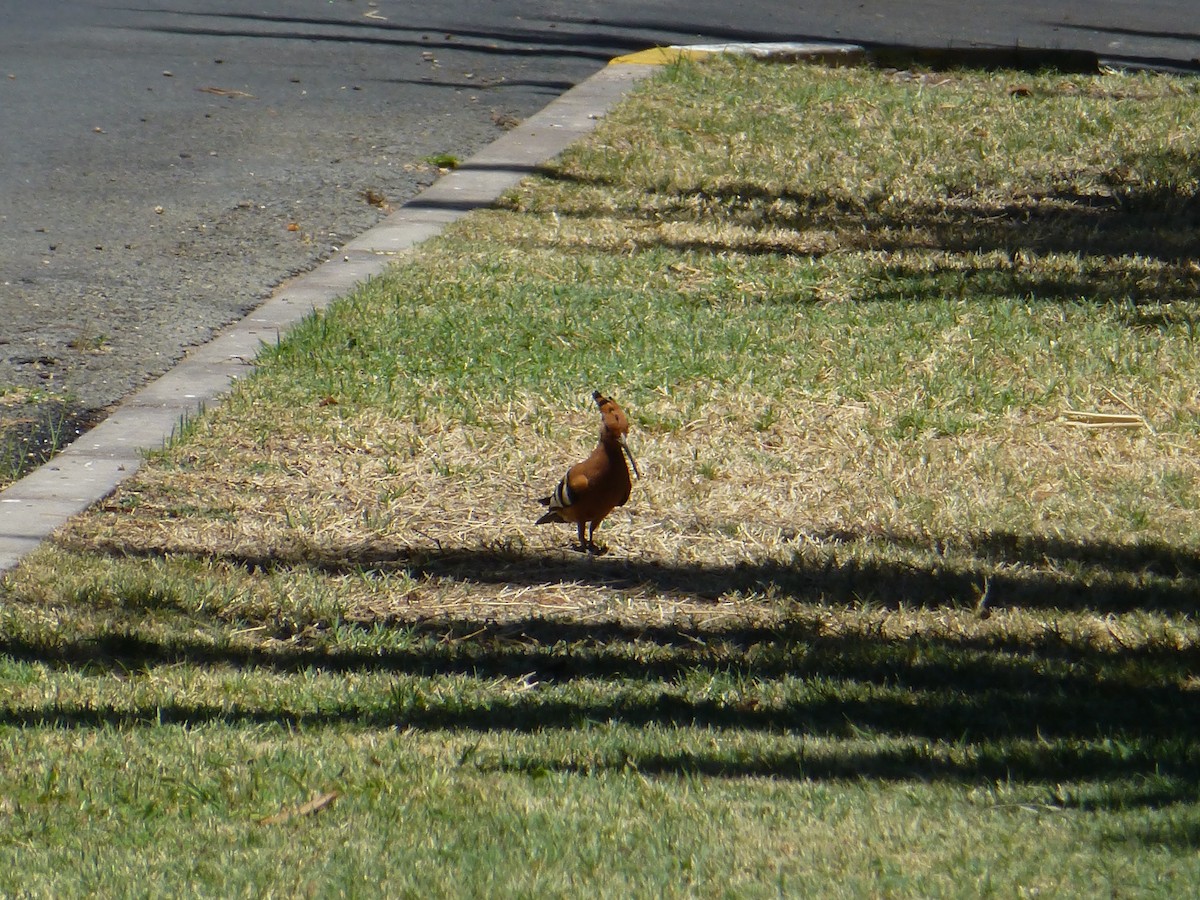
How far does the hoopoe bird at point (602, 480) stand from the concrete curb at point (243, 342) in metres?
1.63

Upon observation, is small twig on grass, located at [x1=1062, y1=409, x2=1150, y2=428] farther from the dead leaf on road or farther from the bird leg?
the dead leaf on road

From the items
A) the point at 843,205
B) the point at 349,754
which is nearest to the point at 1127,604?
the point at 349,754

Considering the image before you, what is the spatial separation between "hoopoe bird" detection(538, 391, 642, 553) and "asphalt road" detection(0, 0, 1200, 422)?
233 centimetres

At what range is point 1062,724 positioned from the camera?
12.8 feet

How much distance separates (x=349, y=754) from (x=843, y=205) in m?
5.92

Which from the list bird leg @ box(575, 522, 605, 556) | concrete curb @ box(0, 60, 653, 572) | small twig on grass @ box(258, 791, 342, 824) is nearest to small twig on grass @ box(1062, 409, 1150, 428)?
bird leg @ box(575, 522, 605, 556)

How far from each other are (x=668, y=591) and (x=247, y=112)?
6.82 m

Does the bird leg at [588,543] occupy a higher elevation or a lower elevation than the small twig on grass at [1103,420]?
lower

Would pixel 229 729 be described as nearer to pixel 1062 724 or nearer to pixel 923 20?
pixel 1062 724

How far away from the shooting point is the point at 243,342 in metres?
6.78

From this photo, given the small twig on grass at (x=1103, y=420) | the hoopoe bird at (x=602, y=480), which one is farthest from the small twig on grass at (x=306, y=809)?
the small twig on grass at (x=1103, y=420)

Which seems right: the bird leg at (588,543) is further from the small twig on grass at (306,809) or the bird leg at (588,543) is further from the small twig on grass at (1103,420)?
the small twig on grass at (1103,420)

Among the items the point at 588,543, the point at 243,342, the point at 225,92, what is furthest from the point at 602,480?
the point at 225,92

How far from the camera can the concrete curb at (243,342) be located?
5.27 m
